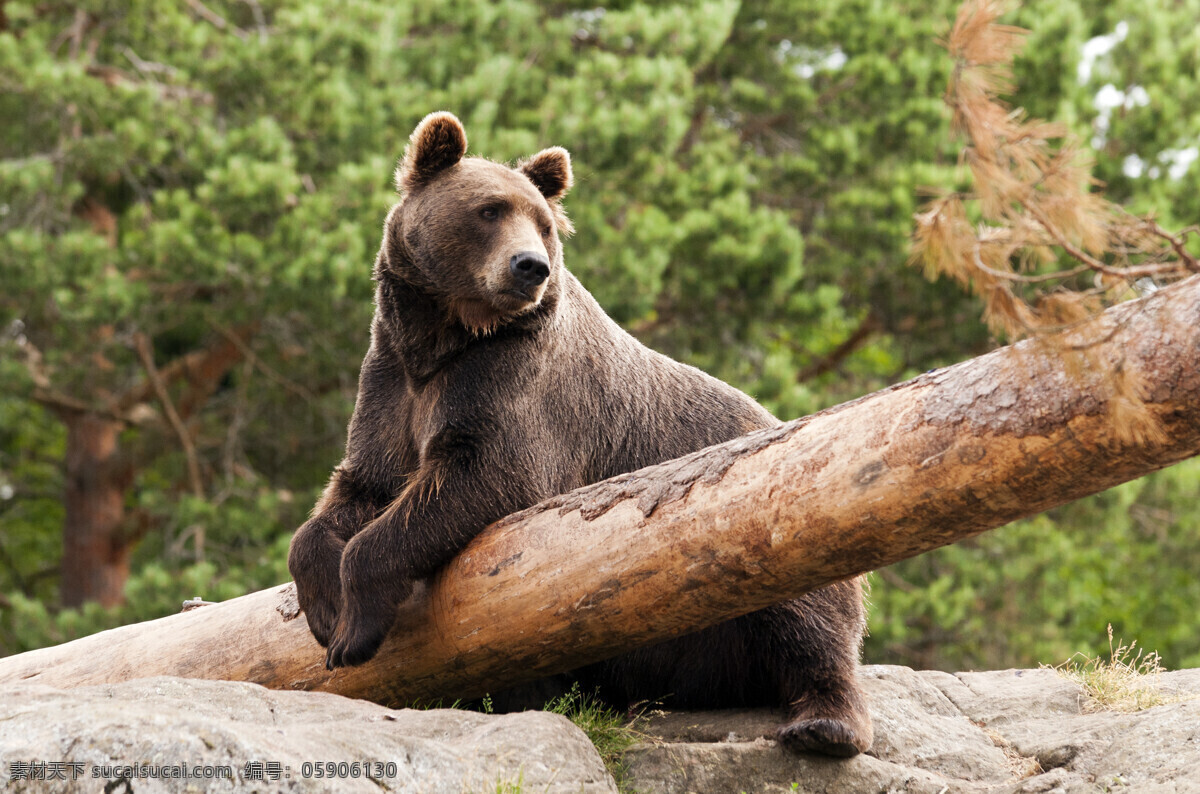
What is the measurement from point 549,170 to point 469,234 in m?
0.75

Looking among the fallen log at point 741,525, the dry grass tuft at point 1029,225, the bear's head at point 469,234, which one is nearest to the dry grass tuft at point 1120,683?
the fallen log at point 741,525

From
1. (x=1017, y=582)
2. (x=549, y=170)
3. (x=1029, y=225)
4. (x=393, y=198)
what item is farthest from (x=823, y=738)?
(x=1017, y=582)

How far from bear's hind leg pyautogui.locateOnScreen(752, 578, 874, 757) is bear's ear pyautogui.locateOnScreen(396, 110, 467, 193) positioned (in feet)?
8.15

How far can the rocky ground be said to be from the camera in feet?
9.89

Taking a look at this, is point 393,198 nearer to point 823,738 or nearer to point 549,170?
point 549,170

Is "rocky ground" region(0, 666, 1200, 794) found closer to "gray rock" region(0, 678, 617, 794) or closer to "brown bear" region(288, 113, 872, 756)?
"gray rock" region(0, 678, 617, 794)

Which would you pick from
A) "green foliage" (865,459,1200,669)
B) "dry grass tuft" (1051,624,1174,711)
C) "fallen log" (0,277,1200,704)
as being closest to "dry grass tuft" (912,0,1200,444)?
"fallen log" (0,277,1200,704)

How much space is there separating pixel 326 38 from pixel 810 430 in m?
8.74

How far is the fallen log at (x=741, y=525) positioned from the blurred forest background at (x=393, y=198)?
5.96m

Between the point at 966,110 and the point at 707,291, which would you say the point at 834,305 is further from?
the point at 966,110

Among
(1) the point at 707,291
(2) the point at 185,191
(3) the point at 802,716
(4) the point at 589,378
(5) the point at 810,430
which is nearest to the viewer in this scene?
(5) the point at 810,430

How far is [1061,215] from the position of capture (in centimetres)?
282

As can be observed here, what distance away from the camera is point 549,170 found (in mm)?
5383

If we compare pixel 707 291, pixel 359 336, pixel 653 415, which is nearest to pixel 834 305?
pixel 707 291
